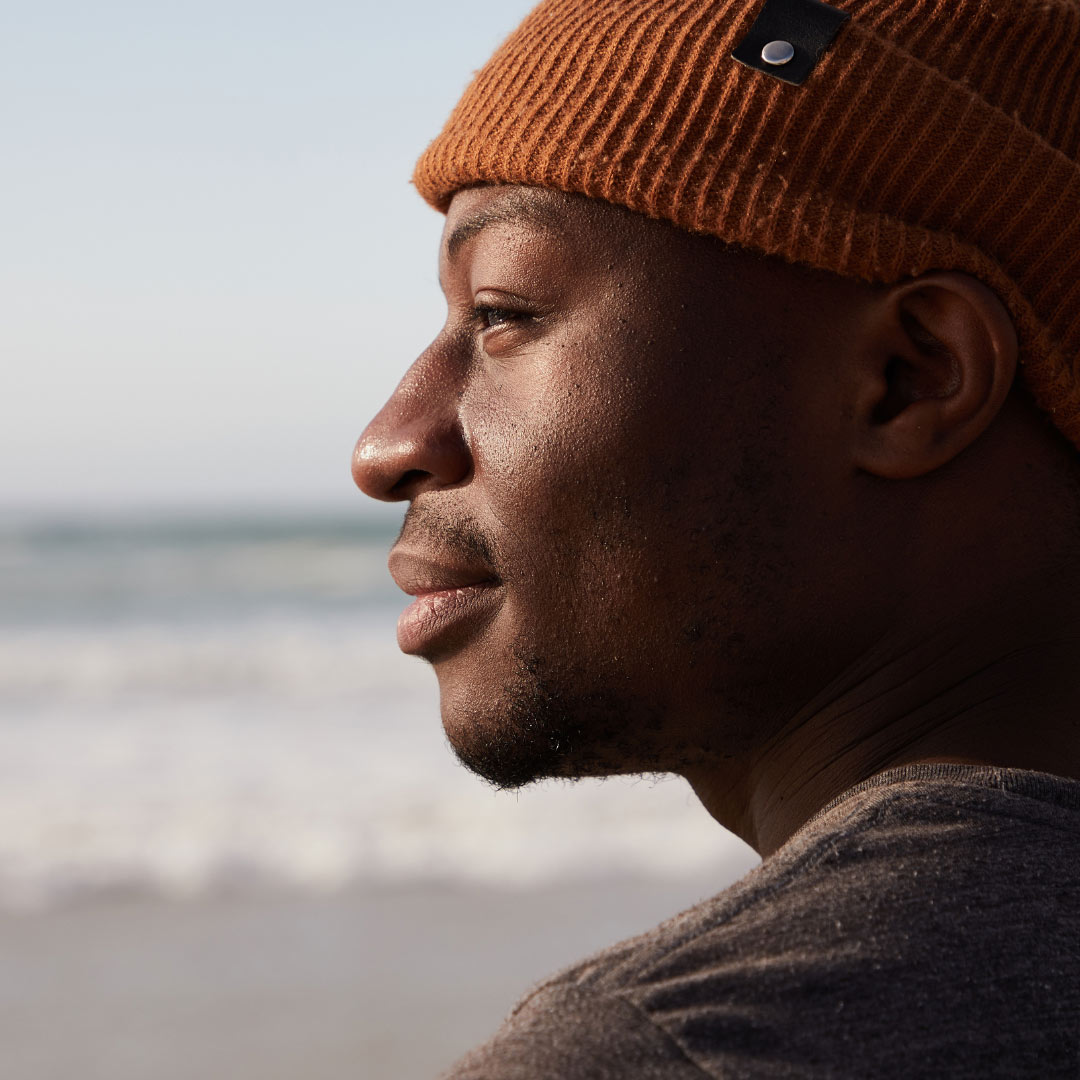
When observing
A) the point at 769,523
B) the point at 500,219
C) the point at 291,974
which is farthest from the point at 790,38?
the point at 291,974

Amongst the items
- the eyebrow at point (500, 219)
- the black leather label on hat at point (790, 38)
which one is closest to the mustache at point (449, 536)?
the eyebrow at point (500, 219)

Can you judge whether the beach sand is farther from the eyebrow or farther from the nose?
the eyebrow

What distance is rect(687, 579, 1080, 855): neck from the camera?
4.84 feet

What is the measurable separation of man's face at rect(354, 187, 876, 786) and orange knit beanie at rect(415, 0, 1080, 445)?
2.3 inches

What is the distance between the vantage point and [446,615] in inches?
66.7

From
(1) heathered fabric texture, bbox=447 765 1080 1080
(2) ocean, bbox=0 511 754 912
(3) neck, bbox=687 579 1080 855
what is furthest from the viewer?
(2) ocean, bbox=0 511 754 912

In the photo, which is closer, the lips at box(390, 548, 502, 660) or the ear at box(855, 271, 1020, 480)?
the ear at box(855, 271, 1020, 480)

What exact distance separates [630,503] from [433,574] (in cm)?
30

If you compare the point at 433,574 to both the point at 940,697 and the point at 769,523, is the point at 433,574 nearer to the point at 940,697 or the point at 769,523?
the point at 769,523

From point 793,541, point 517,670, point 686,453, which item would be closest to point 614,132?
point 686,453

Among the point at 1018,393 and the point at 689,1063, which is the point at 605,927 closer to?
the point at 1018,393

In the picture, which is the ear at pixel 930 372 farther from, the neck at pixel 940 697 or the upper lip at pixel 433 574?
the upper lip at pixel 433 574

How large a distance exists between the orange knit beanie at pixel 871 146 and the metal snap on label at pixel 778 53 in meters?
0.01

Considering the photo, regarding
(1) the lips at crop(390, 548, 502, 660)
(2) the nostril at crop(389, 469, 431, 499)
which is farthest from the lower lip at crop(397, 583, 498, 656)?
(2) the nostril at crop(389, 469, 431, 499)
